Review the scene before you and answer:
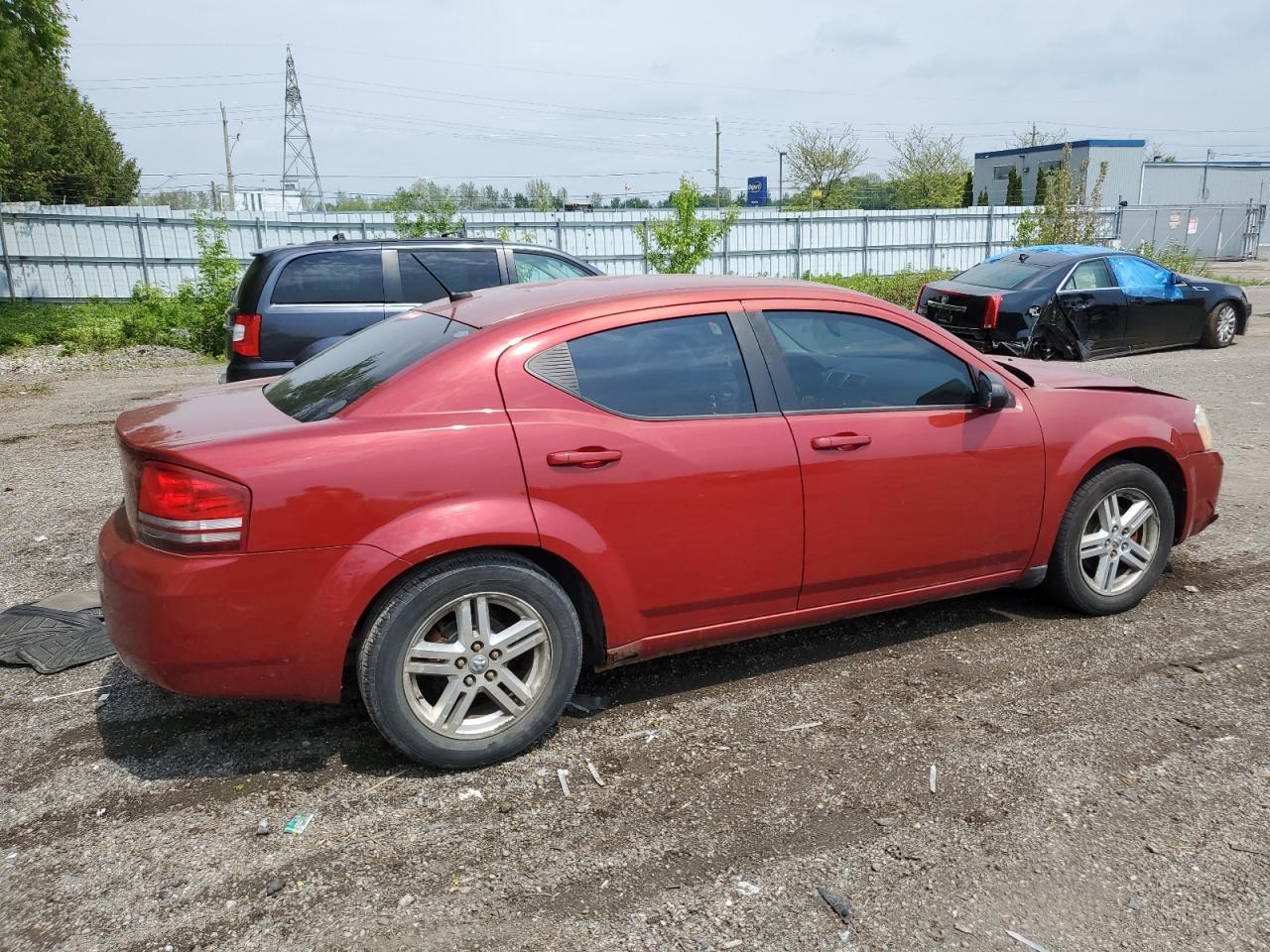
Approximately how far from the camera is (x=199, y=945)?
2.65 m

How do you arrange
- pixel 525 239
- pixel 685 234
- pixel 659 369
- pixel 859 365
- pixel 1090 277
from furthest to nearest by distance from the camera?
pixel 525 239, pixel 685 234, pixel 1090 277, pixel 859 365, pixel 659 369

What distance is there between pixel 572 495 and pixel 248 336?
5.98m

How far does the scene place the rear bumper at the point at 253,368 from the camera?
8.39 meters

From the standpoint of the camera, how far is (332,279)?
8.86m

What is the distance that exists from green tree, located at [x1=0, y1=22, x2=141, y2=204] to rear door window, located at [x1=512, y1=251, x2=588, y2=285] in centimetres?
3615

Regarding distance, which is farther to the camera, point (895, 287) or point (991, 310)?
point (895, 287)

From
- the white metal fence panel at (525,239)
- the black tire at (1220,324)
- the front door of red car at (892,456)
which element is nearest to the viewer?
the front door of red car at (892,456)

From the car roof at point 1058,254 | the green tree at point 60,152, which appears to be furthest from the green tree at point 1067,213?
the green tree at point 60,152

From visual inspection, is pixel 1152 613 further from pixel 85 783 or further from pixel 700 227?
pixel 700 227

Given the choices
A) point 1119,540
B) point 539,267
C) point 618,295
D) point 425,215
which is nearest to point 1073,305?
point 539,267

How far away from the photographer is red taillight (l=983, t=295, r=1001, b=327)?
12000mm

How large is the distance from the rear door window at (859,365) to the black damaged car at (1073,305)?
27.6ft

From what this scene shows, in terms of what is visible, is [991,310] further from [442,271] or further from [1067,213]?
[1067,213]

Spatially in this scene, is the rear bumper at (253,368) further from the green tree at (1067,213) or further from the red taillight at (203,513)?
the green tree at (1067,213)
